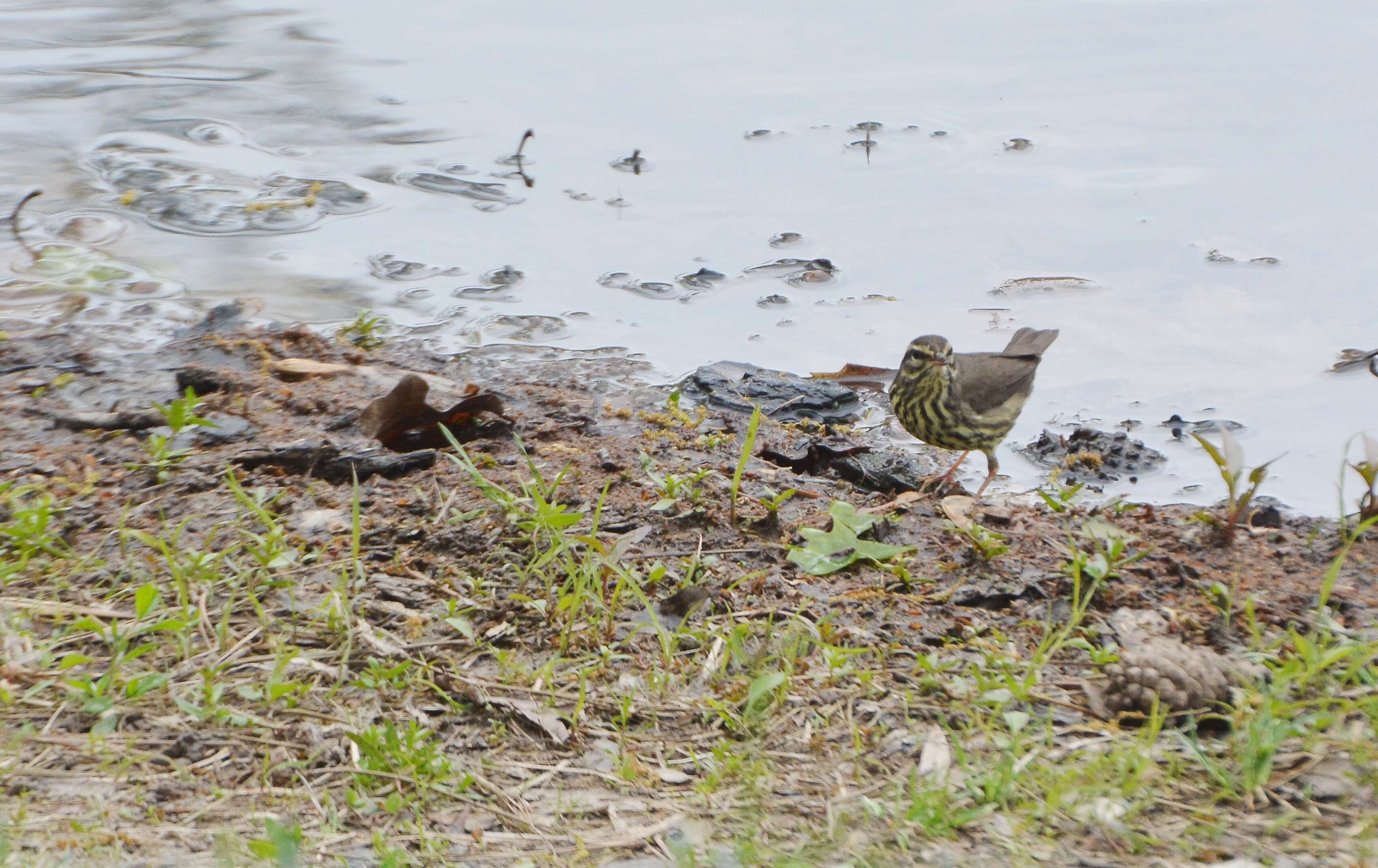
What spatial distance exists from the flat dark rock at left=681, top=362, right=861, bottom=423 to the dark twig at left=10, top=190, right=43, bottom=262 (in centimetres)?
435

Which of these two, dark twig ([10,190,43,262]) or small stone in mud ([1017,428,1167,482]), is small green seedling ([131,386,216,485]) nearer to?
dark twig ([10,190,43,262])

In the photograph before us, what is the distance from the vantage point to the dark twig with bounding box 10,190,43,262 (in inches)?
288

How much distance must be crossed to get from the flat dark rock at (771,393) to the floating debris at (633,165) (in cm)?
272

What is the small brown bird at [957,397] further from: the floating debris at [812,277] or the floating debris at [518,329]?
the floating debris at [518,329]

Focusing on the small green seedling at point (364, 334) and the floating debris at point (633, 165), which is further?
the floating debris at point (633, 165)

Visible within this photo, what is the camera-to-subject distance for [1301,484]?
17.1 feet

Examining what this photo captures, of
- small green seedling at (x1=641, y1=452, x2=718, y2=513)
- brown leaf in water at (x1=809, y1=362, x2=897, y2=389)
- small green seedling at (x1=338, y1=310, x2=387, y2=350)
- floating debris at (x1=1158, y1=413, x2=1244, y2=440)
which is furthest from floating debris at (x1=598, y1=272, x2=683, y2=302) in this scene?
small green seedling at (x1=641, y1=452, x2=718, y2=513)

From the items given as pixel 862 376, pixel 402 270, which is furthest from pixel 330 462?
pixel 402 270

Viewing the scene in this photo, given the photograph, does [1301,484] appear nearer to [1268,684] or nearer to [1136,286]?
[1136,286]

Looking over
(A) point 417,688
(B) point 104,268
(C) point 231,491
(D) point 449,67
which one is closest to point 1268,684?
(A) point 417,688

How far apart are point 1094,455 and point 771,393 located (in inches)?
59.7

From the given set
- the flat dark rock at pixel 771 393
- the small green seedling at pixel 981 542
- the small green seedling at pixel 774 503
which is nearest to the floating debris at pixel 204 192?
the flat dark rock at pixel 771 393

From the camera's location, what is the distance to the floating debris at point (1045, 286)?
680 centimetres

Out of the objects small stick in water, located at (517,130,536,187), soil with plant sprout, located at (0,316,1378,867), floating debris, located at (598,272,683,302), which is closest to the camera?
soil with plant sprout, located at (0,316,1378,867)
